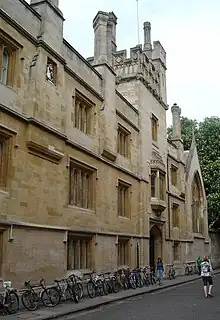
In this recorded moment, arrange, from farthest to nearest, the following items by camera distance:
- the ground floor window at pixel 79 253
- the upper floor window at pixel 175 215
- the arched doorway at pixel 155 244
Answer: the upper floor window at pixel 175 215
the arched doorway at pixel 155 244
the ground floor window at pixel 79 253

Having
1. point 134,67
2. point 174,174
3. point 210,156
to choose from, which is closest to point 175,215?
point 174,174

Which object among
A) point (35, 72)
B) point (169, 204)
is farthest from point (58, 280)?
point (169, 204)

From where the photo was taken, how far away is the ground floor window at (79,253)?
14992 mm

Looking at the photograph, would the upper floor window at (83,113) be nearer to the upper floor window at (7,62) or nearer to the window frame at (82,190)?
the window frame at (82,190)

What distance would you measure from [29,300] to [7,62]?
7.39 m

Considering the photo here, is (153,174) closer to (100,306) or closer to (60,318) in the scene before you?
(100,306)

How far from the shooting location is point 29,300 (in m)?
11.2

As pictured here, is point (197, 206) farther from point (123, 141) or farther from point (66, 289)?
point (66, 289)

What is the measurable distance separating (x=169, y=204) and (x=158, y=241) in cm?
313

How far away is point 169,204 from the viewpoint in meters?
27.0

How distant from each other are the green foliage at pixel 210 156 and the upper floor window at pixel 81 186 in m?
22.4

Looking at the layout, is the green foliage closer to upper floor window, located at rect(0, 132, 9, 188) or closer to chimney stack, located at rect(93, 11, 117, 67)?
chimney stack, located at rect(93, 11, 117, 67)

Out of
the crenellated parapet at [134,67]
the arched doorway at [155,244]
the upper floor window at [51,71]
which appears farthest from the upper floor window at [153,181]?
the upper floor window at [51,71]

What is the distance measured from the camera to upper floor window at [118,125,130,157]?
20.8m
